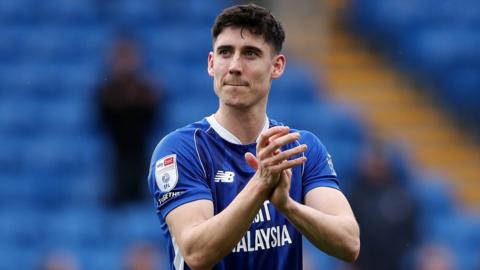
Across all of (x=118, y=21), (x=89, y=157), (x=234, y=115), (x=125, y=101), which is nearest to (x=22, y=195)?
(x=89, y=157)

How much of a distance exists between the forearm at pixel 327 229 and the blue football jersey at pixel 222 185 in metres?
0.27

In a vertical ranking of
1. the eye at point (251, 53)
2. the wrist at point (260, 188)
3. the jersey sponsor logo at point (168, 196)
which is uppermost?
the eye at point (251, 53)

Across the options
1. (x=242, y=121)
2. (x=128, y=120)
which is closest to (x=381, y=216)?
(x=128, y=120)

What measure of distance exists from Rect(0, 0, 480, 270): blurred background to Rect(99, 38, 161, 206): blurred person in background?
1 cm

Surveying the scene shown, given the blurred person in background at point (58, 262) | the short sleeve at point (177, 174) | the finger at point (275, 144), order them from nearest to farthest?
the finger at point (275, 144), the short sleeve at point (177, 174), the blurred person in background at point (58, 262)

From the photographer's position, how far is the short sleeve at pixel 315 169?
5.75 meters

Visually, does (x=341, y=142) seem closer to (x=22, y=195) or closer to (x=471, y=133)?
(x=471, y=133)

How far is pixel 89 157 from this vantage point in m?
13.0

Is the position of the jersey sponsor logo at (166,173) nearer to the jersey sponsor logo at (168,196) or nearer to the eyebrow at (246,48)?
the jersey sponsor logo at (168,196)

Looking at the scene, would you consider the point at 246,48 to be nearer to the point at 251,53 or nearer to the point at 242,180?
the point at 251,53

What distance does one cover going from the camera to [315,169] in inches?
229

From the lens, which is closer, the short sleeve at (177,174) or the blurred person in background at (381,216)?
the short sleeve at (177,174)

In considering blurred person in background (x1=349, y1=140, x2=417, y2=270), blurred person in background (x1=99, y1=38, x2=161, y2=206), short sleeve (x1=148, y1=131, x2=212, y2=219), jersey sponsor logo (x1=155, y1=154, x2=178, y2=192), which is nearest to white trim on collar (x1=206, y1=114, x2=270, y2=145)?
short sleeve (x1=148, y1=131, x2=212, y2=219)

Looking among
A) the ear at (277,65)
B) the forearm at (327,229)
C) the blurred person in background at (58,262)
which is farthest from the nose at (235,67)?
the blurred person in background at (58,262)
